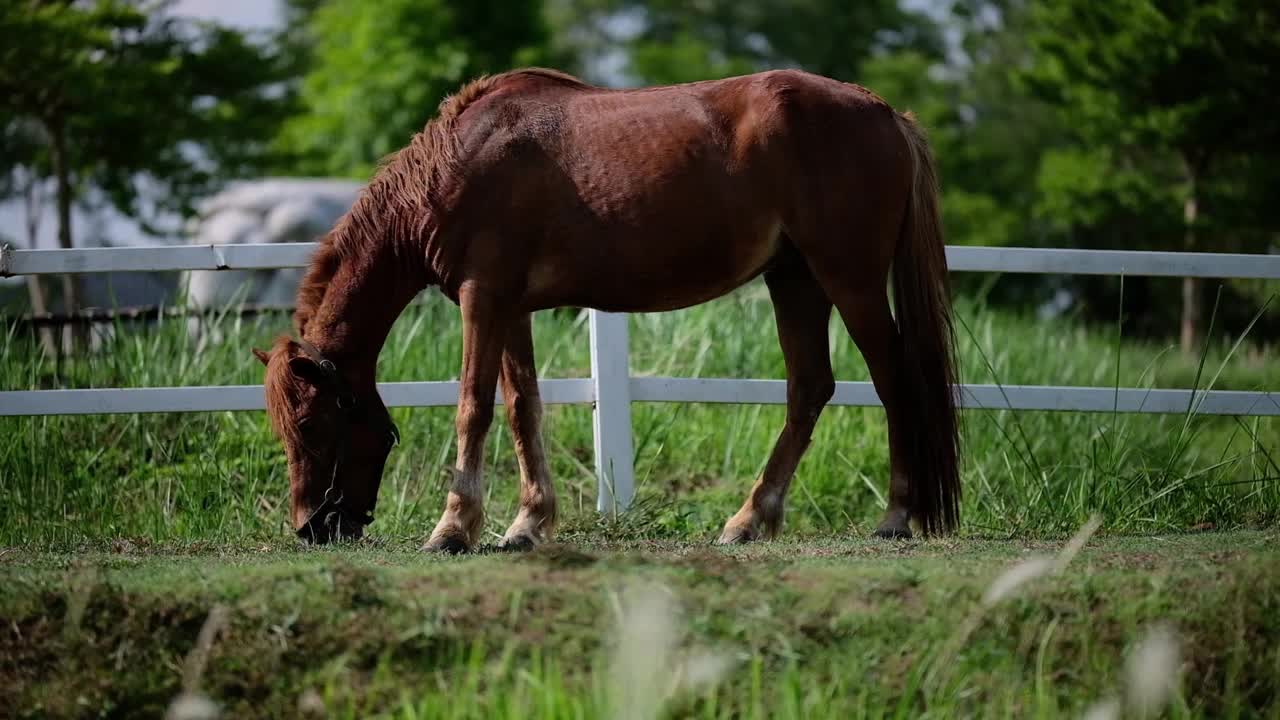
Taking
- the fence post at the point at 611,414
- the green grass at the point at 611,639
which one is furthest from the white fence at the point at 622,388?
the green grass at the point at 611,639

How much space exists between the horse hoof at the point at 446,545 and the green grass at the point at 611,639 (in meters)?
0.97

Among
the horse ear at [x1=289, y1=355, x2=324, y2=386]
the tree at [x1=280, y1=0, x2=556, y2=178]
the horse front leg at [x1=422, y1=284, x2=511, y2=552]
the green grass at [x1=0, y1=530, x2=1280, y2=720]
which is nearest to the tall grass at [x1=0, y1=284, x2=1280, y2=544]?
the horse front leg at [x1=422, y1=284, x2=511, y2=552]

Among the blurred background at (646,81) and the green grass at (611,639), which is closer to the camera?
the green grass at (611,639)

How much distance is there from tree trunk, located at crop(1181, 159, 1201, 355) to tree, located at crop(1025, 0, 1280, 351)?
2 cm

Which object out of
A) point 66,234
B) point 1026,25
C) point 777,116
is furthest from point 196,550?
point 1026,25

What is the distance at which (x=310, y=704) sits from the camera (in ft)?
11.7

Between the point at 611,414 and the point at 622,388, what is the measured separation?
0.13 metres

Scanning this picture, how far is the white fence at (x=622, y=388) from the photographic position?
253 inches

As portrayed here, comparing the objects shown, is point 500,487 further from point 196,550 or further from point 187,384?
point 196,550

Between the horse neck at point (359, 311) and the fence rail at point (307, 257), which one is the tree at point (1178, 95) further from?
the horse neck at point (359, 311)

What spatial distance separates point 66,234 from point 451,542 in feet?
37.8

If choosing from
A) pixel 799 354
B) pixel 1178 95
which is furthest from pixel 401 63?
pixel 799 354

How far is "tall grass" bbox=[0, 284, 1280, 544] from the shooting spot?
655 cm

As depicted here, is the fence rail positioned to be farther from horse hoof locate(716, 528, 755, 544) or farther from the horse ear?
horse hoof locate(716, 528, 755, 544)
